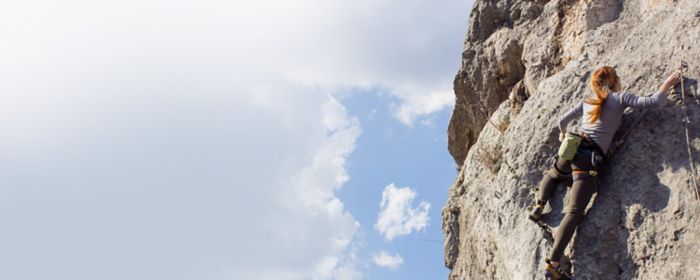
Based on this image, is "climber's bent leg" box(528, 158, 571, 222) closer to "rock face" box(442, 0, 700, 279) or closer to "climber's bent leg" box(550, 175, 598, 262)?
"rock face" box(442, 0, 700, 279)

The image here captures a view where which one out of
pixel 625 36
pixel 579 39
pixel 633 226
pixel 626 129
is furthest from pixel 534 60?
pixel 633 226

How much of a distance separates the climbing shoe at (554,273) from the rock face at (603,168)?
17 cm

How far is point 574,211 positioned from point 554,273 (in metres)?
0.84

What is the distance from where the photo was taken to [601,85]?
1013cm

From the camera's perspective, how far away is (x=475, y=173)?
13.3 metres

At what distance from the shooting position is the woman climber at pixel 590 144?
32.6 feet

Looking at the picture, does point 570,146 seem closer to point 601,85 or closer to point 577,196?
point 577,196

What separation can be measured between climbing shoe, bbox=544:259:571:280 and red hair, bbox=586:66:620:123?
1966 mm

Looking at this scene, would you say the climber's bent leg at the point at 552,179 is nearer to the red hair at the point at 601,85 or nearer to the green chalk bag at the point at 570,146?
the green chalk bag at the point at 570,146

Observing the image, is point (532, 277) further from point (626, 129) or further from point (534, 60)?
point (534, 60)

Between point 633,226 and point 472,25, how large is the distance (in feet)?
26.0

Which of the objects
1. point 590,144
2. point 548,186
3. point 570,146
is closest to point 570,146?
point 570,146

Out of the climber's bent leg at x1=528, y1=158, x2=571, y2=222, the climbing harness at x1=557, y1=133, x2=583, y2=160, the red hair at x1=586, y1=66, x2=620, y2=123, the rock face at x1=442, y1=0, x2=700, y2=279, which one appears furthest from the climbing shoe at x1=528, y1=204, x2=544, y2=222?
the red hair at x1=586, y1=66, x2=620, y2=123

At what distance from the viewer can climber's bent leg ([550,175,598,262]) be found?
32.5ft
